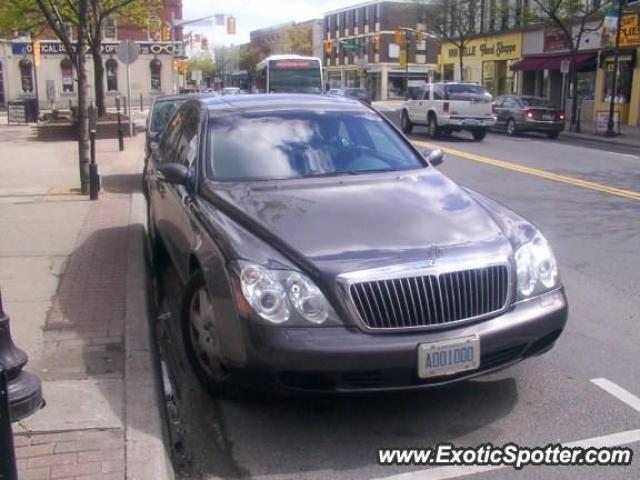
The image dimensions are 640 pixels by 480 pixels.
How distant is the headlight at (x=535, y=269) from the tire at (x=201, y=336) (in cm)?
170

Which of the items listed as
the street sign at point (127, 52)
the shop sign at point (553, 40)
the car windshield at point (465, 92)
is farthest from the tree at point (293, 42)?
the street sign at point (127, 52)

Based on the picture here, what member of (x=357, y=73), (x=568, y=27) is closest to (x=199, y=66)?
(x=357, y=73)

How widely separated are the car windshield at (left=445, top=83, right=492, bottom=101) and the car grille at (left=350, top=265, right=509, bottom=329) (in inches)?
854

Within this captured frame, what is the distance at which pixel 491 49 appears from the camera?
46469mm

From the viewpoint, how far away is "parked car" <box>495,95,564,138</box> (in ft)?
89.8

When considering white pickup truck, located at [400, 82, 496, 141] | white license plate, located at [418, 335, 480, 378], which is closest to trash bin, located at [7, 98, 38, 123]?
white pickup truck, located at [400, 82, 496, 141]

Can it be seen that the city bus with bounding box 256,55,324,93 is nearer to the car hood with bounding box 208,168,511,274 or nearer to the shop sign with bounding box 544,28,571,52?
the shop sign with bounding box 544,28,571,52

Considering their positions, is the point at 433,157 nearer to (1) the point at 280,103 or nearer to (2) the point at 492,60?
(1) the point at 280,103

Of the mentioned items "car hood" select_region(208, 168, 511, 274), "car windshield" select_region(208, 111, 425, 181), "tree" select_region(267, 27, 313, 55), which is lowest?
"car hood" select_region(208, 168, 511, 274)

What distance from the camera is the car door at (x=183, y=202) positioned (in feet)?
16.8

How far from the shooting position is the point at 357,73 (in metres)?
87.6

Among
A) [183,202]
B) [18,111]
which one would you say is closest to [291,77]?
[18,111]

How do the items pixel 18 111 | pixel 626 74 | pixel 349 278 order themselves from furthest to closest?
pixel 626 74
pixel 18 111
pixel 349 278

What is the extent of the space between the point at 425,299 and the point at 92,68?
57.7 metres
